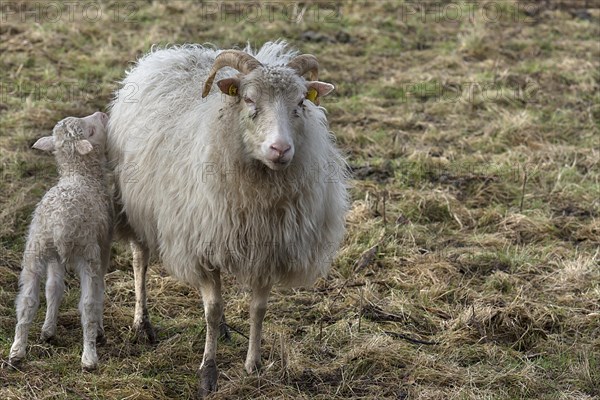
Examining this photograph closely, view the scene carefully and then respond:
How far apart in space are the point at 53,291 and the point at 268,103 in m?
1.67

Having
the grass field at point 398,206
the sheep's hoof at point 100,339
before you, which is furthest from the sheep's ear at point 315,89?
the sheep's hoof at point 100,339

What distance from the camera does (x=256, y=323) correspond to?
16.2 feet

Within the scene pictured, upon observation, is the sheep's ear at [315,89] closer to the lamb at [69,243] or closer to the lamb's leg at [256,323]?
the lamb's leg at [256,323]

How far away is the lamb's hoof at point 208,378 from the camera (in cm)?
468

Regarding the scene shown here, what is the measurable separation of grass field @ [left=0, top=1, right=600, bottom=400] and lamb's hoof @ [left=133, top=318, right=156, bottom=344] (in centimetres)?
8

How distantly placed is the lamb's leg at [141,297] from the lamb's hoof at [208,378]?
710 millimetres

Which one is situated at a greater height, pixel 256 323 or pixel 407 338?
pixel 256 323

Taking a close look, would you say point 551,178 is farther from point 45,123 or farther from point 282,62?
point 45,123

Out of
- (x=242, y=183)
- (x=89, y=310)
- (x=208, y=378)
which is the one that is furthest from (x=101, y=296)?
(x=242, y=183)

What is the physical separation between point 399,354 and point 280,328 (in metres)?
0.84

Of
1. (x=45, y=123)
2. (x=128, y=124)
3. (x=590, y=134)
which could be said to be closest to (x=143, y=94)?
(x=128, y=124)

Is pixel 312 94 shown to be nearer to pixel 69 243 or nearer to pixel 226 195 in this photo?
pixel 226 195

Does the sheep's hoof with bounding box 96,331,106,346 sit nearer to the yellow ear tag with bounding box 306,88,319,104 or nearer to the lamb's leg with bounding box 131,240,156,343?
the lamb's leg with bounding box 131,240,156,343

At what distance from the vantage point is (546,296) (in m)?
5.92
